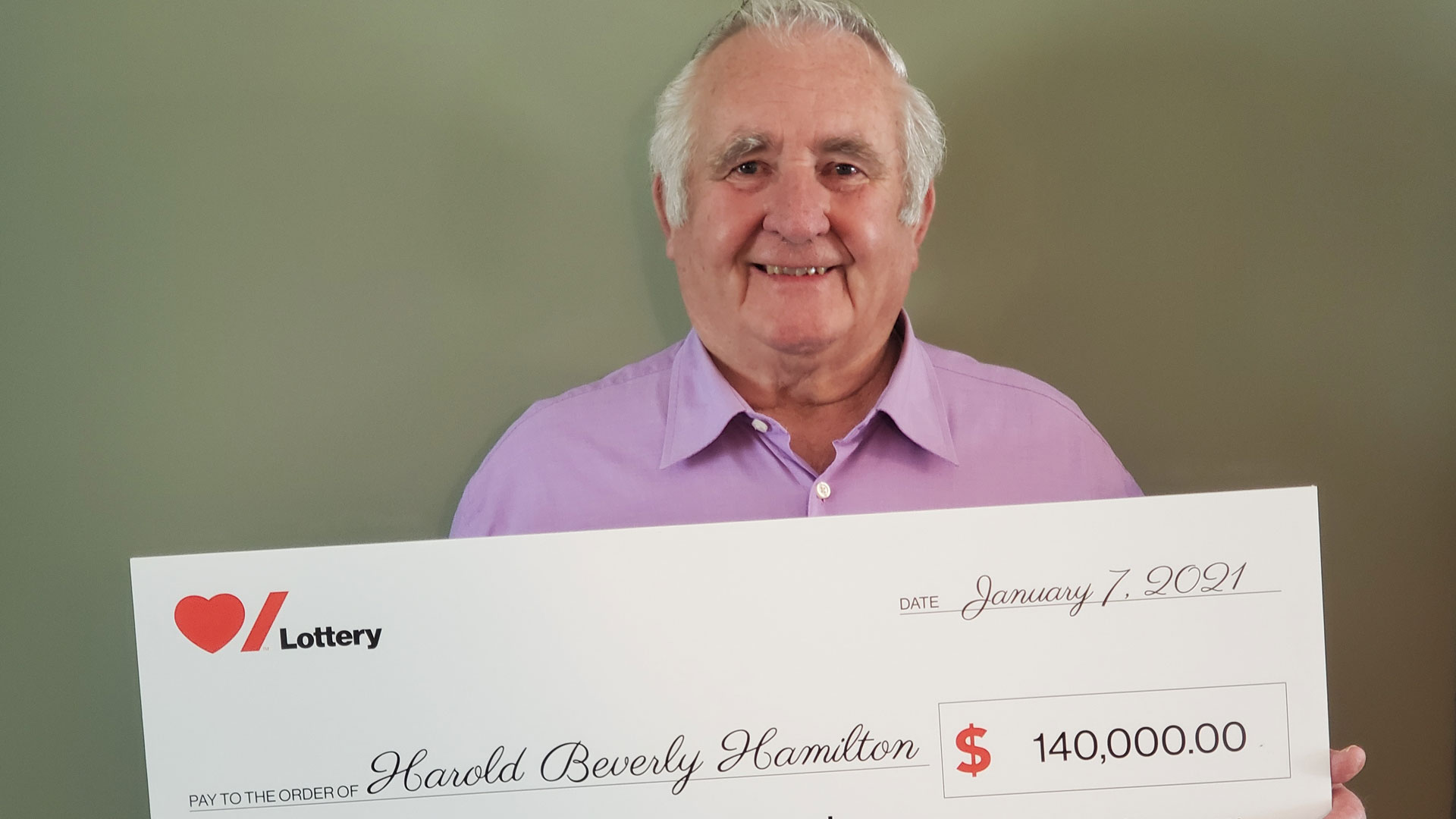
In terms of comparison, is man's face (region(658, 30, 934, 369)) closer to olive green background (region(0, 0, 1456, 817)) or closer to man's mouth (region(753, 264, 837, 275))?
man's mouth (region(753, 264, 837, 275))

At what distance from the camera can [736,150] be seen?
1248mm

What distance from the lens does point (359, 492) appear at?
137cm

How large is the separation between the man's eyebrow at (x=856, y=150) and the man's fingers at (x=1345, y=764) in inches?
35.8

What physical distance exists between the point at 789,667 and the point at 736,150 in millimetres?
635

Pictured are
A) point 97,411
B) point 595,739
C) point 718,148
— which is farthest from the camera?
point 97,411

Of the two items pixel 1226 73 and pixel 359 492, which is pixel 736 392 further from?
pixel 1226 73

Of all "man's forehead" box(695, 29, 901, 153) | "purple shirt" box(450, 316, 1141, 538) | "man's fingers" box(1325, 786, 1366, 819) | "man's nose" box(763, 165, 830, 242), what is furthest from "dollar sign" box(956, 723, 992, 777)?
"man's forehead" box(695, 29, 901, 153)

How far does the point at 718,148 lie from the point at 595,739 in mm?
733

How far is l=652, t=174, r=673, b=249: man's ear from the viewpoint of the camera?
1331 mm

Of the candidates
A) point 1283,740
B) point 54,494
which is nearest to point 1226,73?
point 1283,740

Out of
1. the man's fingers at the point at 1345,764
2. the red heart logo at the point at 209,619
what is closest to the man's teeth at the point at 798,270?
the red heart logo at the point at 209,619

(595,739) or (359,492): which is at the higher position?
(359,492)

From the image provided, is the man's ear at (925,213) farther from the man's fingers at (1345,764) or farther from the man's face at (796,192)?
the man's fingers at (1345,764)

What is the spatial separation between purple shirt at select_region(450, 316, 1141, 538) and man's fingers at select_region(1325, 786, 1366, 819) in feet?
1.42
